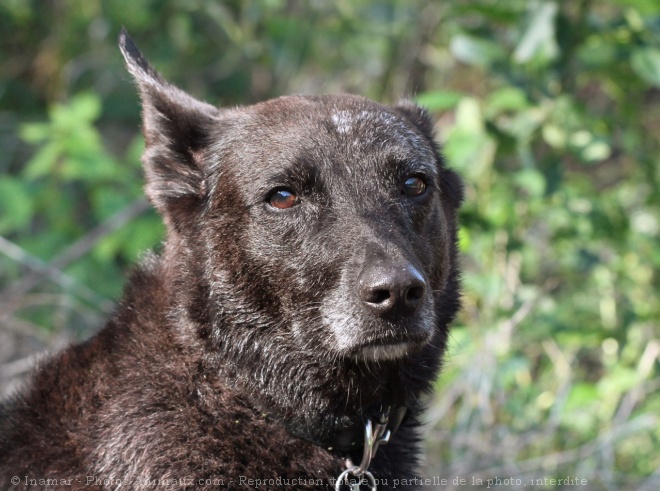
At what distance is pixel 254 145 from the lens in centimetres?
347

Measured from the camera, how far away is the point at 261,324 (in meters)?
3.35

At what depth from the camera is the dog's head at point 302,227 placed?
3113 mm

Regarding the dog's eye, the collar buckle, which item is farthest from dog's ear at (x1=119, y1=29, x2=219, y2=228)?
the collar buckle

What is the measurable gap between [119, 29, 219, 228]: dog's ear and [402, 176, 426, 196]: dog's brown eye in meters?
0.82

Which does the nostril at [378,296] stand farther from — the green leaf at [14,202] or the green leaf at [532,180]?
the green leaf at [14,202]

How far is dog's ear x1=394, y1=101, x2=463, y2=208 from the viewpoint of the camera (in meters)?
3.96

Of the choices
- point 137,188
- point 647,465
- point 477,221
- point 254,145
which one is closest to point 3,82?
point 137,188

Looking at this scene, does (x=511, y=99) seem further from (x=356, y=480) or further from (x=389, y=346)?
Answer: (x=356, y=480)

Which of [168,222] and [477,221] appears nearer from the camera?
[168,222]

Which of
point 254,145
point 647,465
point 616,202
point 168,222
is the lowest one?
point 647,465

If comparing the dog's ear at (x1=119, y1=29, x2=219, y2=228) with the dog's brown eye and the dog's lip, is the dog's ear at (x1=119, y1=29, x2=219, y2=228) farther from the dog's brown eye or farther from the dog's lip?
the dog's lip

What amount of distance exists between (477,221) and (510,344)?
936 mm

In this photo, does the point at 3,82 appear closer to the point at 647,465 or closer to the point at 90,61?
the point at 90,61

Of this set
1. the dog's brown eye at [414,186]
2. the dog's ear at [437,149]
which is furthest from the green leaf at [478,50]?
the dog's brown eye at [414,186]
